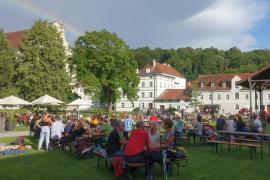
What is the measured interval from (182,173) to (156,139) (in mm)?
1247

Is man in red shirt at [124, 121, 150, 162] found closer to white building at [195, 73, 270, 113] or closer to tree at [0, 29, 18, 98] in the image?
tree at [0, 29, 18, 98]

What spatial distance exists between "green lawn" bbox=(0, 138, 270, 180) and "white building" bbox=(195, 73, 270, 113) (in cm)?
6366

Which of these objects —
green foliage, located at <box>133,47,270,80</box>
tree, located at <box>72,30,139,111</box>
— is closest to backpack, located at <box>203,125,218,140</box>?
tree, located at <box>72,30,139,111</box>

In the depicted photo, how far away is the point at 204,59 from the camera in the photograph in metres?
123

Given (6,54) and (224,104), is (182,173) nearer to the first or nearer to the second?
(6,54)

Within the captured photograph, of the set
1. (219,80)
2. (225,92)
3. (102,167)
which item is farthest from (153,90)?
(102,167)

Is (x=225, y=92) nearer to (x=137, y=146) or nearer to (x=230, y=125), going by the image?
(x=230, y=125)

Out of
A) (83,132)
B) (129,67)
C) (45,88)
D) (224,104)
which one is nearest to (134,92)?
(129,67)

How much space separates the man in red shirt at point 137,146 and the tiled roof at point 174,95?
239ft

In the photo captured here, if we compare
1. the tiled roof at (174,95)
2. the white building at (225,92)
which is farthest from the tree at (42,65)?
the white building at (225,92)

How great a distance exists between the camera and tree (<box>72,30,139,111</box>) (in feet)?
192

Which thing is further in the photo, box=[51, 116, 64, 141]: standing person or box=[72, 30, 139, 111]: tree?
box=[72, 30, 139, 111]: tree

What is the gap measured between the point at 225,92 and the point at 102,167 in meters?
69.6

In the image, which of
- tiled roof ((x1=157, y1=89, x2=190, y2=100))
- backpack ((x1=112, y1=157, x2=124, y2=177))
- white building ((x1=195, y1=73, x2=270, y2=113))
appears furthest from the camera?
Answer: tiled roof ((x1=157, y1=89, x2=190, y2=100))
